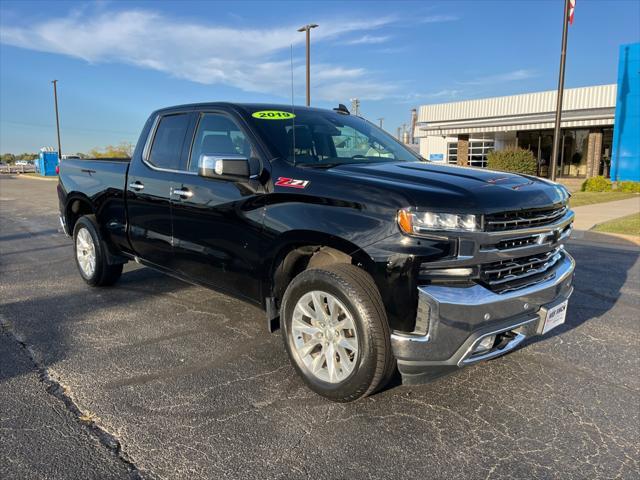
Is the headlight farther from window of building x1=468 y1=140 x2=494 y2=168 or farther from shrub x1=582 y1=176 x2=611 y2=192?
window of building x1=468 y1=140 x2=494 y2=168

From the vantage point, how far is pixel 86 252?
5.94 meters

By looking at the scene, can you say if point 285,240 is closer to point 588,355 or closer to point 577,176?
point 588,355

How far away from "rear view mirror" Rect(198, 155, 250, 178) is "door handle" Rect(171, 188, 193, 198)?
0.62 metres

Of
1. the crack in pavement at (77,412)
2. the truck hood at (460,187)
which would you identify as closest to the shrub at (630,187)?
the truck hood at (460,187)

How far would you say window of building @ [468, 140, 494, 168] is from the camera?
35.0 meters

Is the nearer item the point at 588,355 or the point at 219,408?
the point at 219,408

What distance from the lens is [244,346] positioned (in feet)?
13.6

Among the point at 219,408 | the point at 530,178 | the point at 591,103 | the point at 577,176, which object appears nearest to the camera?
the point at 219,408

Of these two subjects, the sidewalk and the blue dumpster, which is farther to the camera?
the blue dumpster

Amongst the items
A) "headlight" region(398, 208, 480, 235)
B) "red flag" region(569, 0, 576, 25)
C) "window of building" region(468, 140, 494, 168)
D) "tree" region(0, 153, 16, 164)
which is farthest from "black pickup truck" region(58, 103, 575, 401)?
"tree" region(0, 153, 16, 164)

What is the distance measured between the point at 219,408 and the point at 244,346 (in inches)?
39.9

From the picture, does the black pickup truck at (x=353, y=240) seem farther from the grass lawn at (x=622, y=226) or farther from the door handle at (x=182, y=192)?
the grass lawn at (x=622, y=226)

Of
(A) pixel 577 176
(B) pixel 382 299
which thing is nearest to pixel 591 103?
(A) pixel 577 176

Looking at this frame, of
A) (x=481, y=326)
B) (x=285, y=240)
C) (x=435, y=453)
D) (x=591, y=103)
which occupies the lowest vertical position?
(x=435, y=453)
